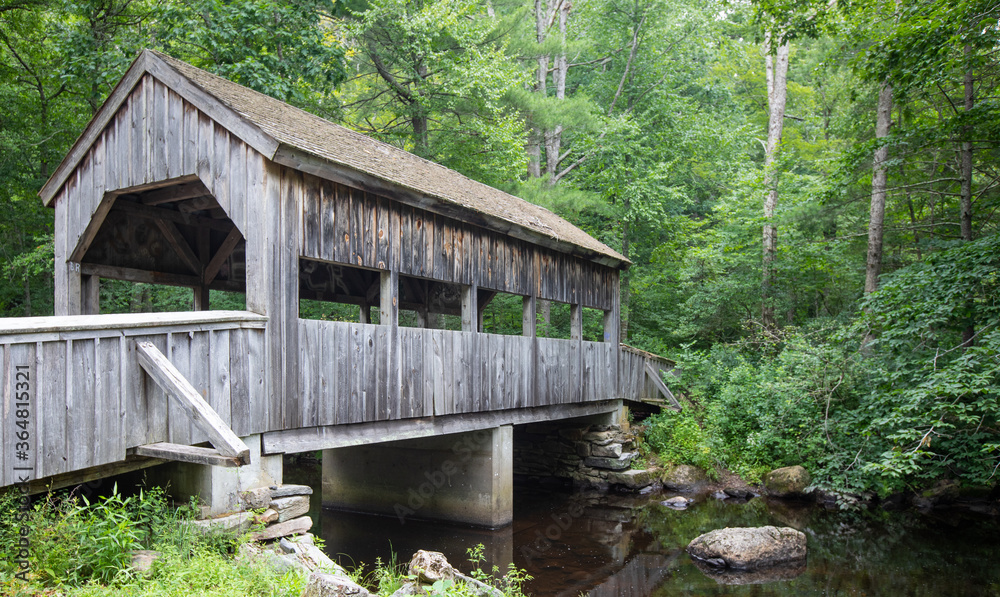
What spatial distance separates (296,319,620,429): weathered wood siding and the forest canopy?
14.6 ft

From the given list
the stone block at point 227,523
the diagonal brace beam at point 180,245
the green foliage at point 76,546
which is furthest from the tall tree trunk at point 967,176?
the green foliage at point 76,546

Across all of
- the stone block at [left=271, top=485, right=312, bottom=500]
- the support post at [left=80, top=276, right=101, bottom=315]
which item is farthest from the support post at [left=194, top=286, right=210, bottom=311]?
the stone block at [left=271, top=485, right=312, bottom=500]

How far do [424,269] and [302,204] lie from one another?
6.64 ft

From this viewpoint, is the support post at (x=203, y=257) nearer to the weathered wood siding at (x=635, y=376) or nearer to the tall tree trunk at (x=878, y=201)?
the weathered wood siding at (x=635, y=376)

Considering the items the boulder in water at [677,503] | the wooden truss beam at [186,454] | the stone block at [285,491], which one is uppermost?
the wooden truss beam at [186,454]

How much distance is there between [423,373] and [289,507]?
2483 millimetres

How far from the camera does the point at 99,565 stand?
13.9 feet

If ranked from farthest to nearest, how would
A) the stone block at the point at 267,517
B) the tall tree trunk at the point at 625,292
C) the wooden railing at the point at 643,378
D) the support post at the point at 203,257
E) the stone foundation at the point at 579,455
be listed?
the tall tree trunk at the point at 625,292, the wooden railing at the point at 643,378, the stone foundation at the point at 579,455, the support post at the point at 203,257, the stone block at the point at 267,517

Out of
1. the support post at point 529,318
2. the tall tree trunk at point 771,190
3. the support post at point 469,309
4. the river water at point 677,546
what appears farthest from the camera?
the tall tree trunk at point 771,190

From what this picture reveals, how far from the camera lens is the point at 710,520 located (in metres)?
10.6

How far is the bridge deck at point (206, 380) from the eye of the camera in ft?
14.3

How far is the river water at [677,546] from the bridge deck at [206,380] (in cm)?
200
